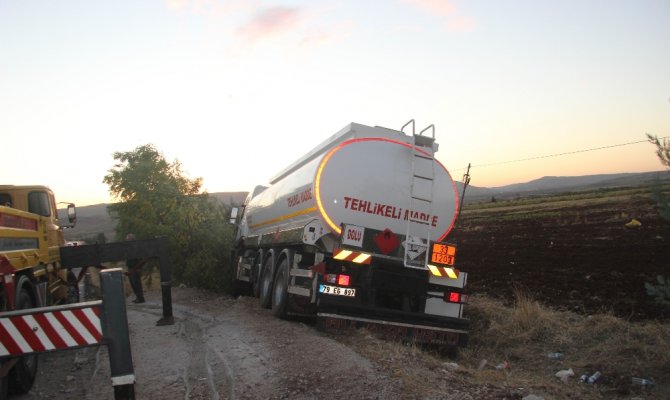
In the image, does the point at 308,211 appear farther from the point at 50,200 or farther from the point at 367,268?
the point at 50,200

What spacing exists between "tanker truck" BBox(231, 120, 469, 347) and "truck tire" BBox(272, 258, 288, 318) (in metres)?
0.05

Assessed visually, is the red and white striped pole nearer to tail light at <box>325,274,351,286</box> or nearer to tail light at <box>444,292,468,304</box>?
tail light at <box>325,274,351,286</box>

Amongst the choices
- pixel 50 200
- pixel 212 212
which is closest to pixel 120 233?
pixel 212 212

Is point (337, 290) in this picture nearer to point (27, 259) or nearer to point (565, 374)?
point (565, 374)

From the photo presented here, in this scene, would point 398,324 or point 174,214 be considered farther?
point 174,214

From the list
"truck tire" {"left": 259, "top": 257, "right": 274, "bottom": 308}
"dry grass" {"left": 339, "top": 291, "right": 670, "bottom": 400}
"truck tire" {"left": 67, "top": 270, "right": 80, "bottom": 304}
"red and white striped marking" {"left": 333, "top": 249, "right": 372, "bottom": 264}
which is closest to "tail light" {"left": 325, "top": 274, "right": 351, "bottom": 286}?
"red and white striped marking" {"left": 333, "top": 249, "right": 372, "bottom": 264}

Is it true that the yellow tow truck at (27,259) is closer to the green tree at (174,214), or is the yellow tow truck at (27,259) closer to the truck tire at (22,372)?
the truck tire at (22,372)

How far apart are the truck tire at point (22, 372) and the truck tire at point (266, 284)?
18.5ft

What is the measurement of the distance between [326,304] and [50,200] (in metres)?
5.22

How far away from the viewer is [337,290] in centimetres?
862

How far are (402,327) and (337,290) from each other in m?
1.17

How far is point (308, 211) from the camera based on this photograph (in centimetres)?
957

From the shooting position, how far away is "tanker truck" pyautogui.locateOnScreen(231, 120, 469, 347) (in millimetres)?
8680

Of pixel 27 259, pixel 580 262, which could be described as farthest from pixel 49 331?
pixel 580 262
